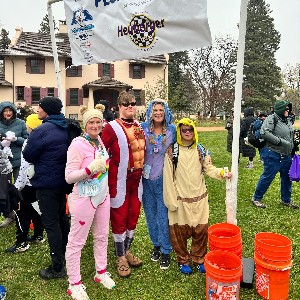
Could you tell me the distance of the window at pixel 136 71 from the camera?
32.2 metres

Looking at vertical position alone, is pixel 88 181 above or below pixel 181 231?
above

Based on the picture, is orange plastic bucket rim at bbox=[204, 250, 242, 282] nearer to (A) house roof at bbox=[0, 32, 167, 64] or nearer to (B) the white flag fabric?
(B) the white flag fabric

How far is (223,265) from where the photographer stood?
3387mm

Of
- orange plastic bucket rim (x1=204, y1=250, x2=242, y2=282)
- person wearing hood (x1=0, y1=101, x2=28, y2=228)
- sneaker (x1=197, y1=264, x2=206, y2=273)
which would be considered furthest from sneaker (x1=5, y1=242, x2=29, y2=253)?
orange plastic bucket rim (x1=204, y1=250, x2=242, y2=282)

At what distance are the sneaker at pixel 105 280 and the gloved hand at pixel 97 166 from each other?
1313 millimetres

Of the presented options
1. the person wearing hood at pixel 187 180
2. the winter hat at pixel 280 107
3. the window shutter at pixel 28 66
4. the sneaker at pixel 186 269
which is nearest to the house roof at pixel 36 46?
the window shutter at pixel 28 66

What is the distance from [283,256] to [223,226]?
73cm

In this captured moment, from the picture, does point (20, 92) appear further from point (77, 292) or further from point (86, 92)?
point (77, 292)

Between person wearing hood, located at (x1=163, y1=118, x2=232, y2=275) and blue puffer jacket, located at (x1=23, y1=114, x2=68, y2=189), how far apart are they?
118 cm

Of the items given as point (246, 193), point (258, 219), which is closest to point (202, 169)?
point (258, 219)

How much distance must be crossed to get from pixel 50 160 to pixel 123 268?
1.57 metres

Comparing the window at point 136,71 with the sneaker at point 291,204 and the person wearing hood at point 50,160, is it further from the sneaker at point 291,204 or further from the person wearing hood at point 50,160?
the person wearing hood at point 50,160

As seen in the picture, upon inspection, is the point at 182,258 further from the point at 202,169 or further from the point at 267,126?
the point at 267,126

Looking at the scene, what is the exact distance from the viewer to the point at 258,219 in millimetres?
5578
